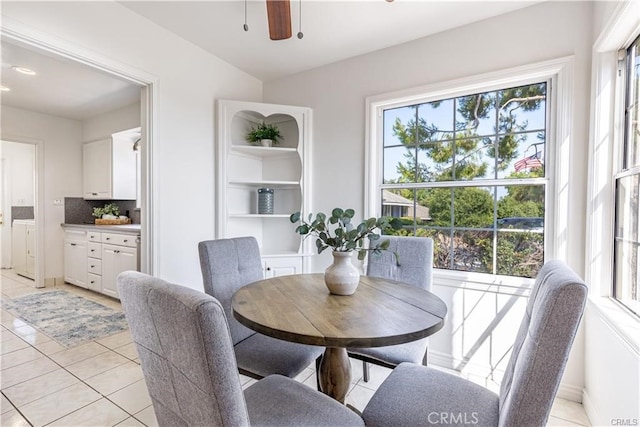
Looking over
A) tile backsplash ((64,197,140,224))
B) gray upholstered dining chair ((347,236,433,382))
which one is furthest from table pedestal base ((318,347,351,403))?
tile backsplash ((64,197,140,224))

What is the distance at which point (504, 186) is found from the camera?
7.06ft

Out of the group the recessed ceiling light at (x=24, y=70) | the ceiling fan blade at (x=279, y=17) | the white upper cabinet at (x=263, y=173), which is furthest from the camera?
the recessed ceiling light at (x=24, y=70)

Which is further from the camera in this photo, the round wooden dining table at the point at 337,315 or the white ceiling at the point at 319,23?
the white ceiling at the point at 319,23

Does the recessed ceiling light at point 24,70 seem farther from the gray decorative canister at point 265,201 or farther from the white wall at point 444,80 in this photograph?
the gray decorative canister at point 265,201

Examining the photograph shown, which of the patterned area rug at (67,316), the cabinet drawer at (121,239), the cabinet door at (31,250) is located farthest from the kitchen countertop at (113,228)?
the patterned area rug at (67,316)

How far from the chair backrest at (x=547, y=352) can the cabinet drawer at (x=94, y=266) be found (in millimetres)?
4592

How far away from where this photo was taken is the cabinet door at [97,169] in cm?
435

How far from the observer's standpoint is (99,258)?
3.94 m

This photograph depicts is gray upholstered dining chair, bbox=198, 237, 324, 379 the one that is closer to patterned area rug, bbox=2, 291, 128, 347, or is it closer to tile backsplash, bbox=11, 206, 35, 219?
patterned area rug, bbox=2, 291, 128, 347

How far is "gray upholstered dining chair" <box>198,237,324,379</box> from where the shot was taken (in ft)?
4.71

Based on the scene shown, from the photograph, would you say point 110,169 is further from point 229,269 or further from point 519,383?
point 519,383

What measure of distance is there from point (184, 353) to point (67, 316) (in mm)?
3580

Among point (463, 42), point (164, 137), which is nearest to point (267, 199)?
point (164, 137)

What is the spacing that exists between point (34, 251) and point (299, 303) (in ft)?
17.4
